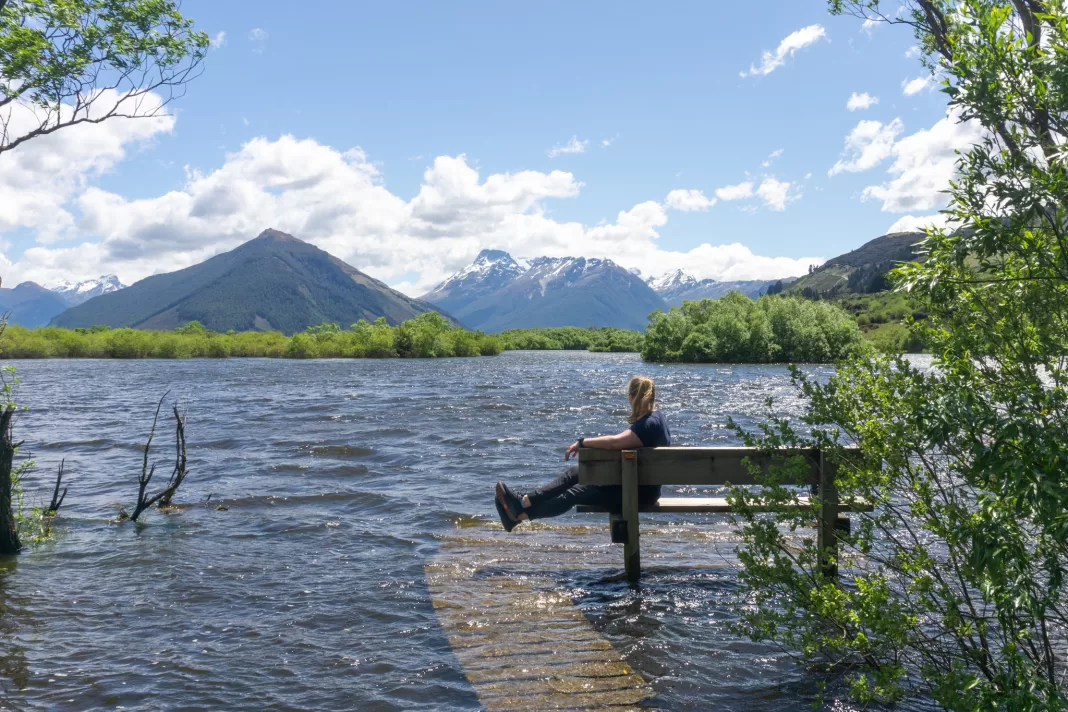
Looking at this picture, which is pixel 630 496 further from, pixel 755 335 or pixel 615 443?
pixel 755 335

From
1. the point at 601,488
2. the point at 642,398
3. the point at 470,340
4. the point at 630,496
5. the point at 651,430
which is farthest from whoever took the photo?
the point at 470,340

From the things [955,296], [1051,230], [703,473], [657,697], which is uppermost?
[1051,230]

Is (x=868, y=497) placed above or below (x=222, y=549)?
above

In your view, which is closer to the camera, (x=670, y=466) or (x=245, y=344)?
(x=670, y=466)

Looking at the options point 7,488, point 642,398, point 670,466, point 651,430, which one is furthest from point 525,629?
point 7,488

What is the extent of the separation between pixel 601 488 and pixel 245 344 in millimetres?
130857

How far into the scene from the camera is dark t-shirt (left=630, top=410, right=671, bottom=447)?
9.56m

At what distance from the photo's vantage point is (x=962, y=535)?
396 centimetres

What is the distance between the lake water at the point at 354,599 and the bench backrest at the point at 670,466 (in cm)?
154

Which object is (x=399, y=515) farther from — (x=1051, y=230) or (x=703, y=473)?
(x=1051, y=230)

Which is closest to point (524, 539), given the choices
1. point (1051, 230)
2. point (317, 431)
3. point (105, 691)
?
point (105, 691)

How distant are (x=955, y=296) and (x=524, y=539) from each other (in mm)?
8862

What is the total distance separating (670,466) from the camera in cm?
923

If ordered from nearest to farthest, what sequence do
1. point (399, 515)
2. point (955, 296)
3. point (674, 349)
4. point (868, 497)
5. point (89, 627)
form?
point (955, 296) < point (868, 497) < point (89, 627) < point (399, 515) < point (674, 349)
